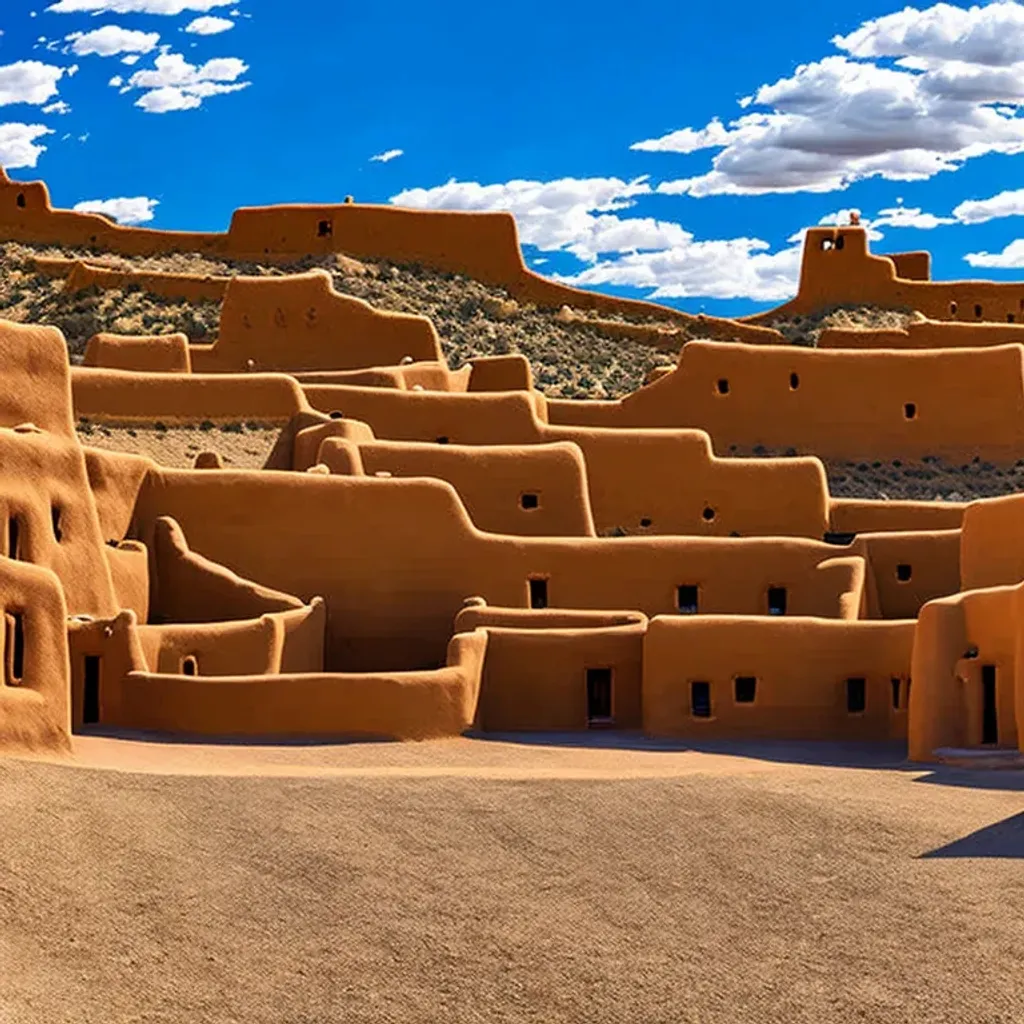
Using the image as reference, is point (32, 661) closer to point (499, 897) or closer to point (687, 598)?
point (499, 897)

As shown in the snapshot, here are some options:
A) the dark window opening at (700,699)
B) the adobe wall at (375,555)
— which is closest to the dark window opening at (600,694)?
the dark window opening at (700,699)

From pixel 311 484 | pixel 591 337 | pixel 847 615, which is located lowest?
pixel 847 615

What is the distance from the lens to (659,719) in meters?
30.4

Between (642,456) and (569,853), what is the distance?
62.0 ft

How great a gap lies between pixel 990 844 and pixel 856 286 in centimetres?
4294

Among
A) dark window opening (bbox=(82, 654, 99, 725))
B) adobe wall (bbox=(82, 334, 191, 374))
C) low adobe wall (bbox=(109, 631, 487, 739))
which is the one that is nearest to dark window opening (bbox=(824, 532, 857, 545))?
adobe wall (bbox=(82, 334, 191, 374))

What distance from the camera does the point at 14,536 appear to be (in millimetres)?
29281

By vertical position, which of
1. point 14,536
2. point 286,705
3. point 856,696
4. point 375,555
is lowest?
point 856,696

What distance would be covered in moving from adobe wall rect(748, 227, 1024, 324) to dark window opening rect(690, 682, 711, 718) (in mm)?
34527

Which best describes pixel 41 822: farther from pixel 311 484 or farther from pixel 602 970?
pixel 311 484

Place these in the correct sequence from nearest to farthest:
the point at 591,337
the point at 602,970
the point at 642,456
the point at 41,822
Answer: the point at 602,970 < the point at 41,822 < the point at 642,456 < the point at 591,337

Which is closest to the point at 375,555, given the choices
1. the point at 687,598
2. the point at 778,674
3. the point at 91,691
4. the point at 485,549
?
the point at 485,549

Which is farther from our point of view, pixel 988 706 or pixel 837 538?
pixel 837 538

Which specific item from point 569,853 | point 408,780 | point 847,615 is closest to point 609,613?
point 847,615
